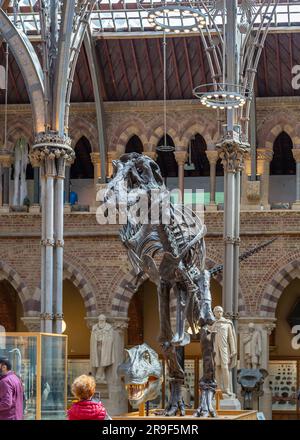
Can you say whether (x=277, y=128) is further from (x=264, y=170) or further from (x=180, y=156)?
(x=180, y=156)

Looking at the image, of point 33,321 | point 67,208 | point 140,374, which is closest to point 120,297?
point 33,321

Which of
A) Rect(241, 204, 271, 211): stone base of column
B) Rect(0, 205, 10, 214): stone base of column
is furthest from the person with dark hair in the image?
Rect(0, 205, 10, 214): stone base of column

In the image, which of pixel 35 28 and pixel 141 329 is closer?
pixel 35 28

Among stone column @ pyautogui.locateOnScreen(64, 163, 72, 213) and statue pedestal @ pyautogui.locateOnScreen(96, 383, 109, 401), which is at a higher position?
stone column @ pyautogui.locateOnScreen(64, 163, 72, 213)

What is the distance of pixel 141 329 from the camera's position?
1663 inches

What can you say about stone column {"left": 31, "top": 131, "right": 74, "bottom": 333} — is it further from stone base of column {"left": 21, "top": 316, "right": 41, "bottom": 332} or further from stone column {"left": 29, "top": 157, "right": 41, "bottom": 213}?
stone column {"left": 29, "top": 157, "right": 41, "bottom": 213}

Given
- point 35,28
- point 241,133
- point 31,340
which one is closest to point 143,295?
point 35,28

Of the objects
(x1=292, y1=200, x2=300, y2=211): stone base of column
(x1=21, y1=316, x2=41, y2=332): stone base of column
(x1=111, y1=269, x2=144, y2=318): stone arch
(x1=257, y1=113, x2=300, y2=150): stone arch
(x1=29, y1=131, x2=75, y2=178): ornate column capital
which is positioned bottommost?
(x1=21, y1=316, x2=41, y2=332): stone base of column

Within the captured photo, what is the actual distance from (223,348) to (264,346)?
1093cm

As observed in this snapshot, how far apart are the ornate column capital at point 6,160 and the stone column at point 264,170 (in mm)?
7678

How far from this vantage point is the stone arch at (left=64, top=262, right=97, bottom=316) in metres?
38.0

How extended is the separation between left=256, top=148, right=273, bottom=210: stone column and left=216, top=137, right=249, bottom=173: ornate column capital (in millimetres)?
8484
